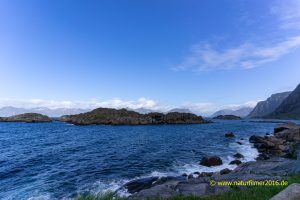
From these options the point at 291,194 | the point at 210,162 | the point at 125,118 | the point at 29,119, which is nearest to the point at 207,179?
the point at 291,194

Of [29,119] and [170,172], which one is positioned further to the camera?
[29,119]

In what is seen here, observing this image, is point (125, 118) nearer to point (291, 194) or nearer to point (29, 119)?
point (29, 119)

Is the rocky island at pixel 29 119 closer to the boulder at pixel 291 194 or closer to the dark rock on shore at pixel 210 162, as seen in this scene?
the dark rock on shore at pixel 210 162

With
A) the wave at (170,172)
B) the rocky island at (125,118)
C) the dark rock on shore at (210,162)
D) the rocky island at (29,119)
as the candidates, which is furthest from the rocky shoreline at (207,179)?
the rocky island at (29,119)

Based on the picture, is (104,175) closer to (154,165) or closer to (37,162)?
(154,165)

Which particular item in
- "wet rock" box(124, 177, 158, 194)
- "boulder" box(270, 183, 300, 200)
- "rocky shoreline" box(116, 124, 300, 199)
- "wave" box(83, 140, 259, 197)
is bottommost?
"wave" box(83, 140, 259, 197)

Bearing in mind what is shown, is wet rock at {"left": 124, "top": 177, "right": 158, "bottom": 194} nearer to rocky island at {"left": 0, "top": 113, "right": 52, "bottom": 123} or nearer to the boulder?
the boulder

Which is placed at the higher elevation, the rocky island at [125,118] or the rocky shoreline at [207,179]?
the rocky island at [125,118]

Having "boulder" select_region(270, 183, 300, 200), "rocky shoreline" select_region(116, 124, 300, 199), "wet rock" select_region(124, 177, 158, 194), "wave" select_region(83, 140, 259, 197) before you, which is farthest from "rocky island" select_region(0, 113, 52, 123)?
"boulder" select_region(270, 183, 300, 200)

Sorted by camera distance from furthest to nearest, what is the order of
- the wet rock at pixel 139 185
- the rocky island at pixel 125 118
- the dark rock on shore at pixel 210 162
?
the rocky island at pixel 125 118
the dark rock on shore at pixel 210 162
the wet rock at pixel 139 185

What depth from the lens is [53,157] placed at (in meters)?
36.6

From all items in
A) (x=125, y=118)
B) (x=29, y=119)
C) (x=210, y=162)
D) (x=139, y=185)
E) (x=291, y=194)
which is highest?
(x=29, y=119)

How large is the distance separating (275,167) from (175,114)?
152624 millimetres

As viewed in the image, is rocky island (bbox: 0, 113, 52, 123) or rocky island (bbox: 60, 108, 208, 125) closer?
rocky island (bbox: 60, 108, 208, 125)
